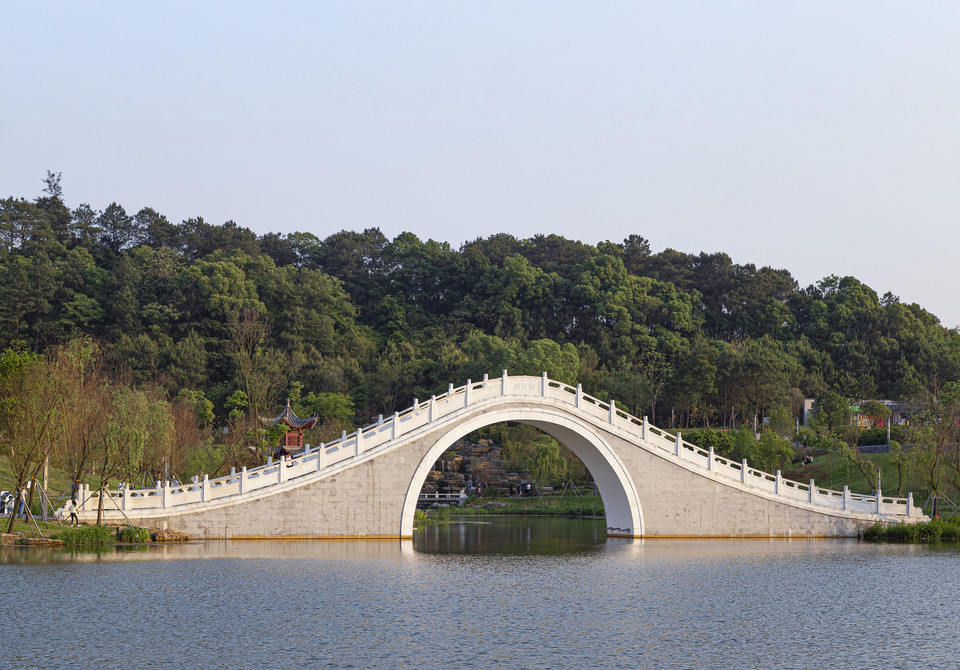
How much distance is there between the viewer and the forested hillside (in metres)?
66.6

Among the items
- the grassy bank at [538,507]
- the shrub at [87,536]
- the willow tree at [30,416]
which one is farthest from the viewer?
the grassy bank at [538,507]

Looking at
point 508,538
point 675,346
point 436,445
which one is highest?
point 675,346

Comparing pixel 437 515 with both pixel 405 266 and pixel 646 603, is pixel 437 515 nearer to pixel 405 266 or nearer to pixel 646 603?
pixel 646 603

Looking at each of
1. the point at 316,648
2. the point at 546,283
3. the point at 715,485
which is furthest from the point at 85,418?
the point at 546,283

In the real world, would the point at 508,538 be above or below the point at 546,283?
below

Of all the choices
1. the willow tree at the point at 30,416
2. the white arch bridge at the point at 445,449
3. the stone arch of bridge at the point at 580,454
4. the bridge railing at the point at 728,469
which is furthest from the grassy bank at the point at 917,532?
the willow tree at the point at 30,416

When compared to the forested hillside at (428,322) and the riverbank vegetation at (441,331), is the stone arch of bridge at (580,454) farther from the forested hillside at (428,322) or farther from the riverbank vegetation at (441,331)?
the forested hillside at (428,322)

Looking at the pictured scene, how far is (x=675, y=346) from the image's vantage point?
247 feet

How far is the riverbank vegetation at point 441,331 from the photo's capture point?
192 ft

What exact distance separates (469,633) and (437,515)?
3649 centimetres

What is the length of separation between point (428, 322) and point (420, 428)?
167 feet

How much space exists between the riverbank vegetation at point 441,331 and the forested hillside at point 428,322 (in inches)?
6.8

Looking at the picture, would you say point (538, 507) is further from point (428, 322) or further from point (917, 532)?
point (428, 322)

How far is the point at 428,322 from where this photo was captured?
275 ft
